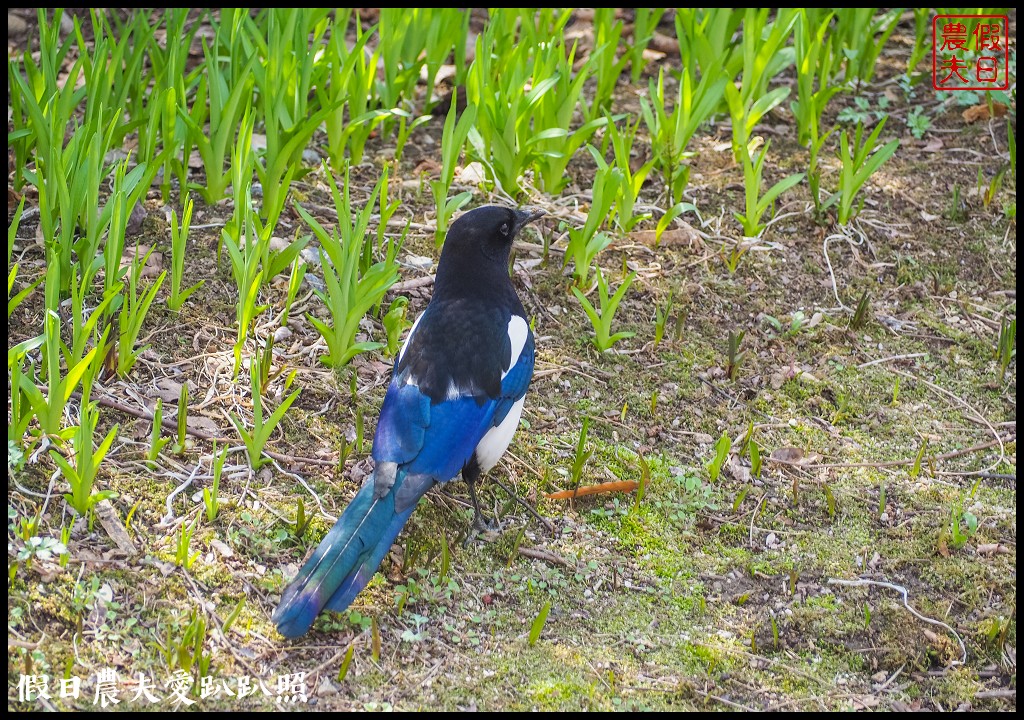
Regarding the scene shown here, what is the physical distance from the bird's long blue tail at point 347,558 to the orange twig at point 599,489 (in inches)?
24.3

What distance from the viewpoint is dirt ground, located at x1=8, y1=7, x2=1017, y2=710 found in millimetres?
2861

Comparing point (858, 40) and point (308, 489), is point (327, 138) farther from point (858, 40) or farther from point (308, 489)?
point (858, 40)

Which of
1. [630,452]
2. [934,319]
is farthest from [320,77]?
[934,319]

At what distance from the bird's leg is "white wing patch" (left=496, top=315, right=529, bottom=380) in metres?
0.11

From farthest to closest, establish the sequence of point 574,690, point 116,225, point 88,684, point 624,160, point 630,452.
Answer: point 624,160, point 630,452, point 116,225, point 574,690, point 88,684

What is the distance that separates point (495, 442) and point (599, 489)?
39 cm

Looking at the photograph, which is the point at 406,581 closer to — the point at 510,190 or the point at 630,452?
the point at 630,452

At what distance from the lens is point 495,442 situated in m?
3.30

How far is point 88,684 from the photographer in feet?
8.66

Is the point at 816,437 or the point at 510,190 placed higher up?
the point at 510,190

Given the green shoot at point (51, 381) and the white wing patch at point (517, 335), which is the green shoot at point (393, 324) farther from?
the green shoot at point (51, 381)

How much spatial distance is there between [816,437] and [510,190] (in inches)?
59.4

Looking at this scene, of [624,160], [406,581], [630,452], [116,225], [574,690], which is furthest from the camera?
[624,160]

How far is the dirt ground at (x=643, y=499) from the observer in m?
2.86
